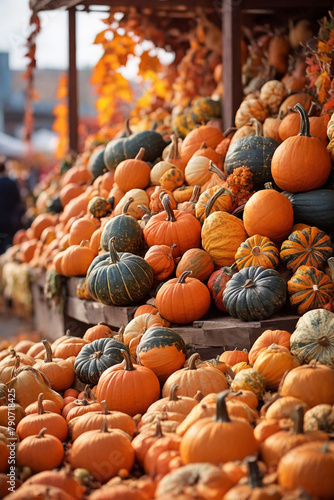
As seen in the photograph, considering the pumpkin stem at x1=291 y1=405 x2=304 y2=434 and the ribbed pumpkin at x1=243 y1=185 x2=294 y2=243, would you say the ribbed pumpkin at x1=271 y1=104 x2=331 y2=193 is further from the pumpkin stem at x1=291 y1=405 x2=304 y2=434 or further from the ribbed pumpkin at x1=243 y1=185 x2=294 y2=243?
the pumpkin stem at x1=291 y1=405 x2=304 y2=434

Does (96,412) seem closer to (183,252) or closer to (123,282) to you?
(123,282)

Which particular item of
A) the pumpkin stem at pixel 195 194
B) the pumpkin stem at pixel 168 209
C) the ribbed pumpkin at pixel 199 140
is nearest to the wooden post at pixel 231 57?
the ribbed pumpkin at pixel 199 140

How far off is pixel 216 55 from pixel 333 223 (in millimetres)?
4532

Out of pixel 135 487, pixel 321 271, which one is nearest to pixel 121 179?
pixel 321 271

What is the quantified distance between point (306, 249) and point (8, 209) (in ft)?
23.3

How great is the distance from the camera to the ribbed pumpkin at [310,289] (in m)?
3.84

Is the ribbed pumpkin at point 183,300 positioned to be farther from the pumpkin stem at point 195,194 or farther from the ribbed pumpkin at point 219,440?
the ribbed pumpkin at point 219,440

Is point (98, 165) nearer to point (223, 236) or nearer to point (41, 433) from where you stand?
point (223, 236)

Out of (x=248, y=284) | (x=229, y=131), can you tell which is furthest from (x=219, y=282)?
(x=229, y=131)

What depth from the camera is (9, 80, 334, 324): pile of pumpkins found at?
401cm

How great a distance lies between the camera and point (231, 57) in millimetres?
6039

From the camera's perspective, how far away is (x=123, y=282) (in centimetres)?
440

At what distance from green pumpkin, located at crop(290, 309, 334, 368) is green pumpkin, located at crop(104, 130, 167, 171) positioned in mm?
3185

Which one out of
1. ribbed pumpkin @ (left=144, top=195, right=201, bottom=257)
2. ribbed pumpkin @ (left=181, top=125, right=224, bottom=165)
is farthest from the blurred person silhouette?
ribbed pumpkin @ (left=144, top=195, right=201, bottom=257)
